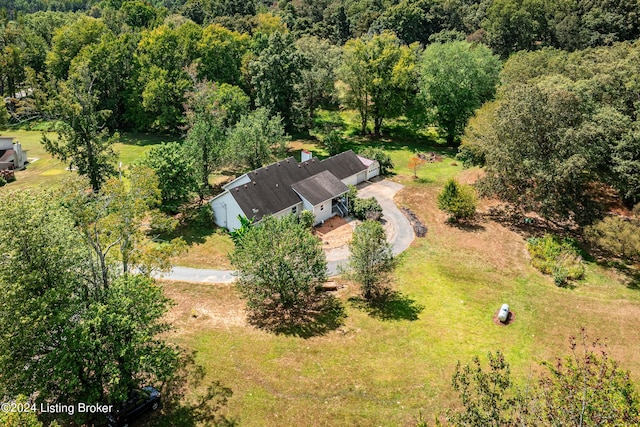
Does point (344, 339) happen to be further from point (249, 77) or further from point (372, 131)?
point (249, 77)

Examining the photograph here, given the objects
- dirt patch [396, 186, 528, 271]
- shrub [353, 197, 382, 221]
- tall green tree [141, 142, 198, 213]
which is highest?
tall green tree [141, 142, 198, 213]

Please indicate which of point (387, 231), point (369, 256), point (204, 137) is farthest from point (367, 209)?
point (204, 137)

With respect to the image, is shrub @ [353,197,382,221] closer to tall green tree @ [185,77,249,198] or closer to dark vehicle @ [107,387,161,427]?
tall green tree @ [185,77,249,198]

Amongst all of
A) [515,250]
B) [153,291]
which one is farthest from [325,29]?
[153,291]

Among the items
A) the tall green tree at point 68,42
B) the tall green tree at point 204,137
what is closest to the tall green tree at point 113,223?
the tall green tree at point 204,137

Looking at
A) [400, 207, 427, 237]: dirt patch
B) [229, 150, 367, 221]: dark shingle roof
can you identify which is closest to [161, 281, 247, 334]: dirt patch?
[229, 150, 367, 221]: dark shingle roof
